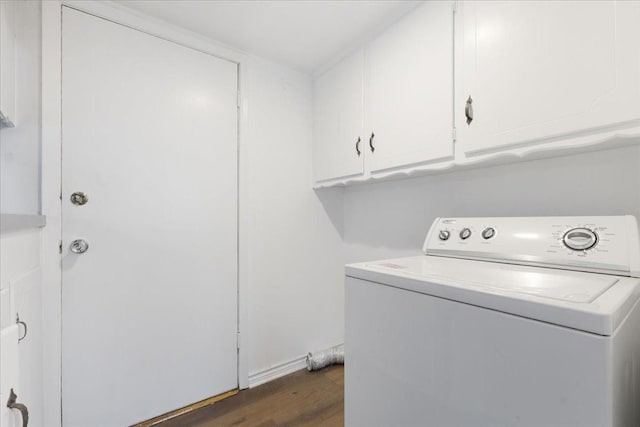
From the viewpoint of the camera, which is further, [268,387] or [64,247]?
[268,387]

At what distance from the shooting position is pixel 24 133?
3.92 ft

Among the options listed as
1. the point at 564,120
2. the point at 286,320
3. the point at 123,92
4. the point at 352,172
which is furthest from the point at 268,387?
the point at 564,120

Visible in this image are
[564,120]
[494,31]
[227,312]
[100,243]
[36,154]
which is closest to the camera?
[564,120]

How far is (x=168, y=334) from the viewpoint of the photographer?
1509mm

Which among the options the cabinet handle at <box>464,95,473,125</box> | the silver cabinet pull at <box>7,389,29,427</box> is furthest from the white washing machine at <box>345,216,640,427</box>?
the silver cabinet pull at <box>7,389,29,427</box>

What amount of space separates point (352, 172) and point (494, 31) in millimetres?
909

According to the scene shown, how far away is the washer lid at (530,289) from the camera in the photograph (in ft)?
1.66

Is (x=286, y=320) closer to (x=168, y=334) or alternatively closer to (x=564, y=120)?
(x=168, y=334)

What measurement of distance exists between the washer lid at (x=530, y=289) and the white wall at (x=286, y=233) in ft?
3.36

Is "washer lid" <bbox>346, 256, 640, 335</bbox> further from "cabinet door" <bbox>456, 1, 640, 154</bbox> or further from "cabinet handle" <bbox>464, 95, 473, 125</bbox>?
"cabinet handle" <bbox>464, 95, 473, 125</bbox>

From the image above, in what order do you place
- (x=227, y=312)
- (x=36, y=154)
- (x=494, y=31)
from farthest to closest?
(x=227, y=312), (x=36, y=154), (x=494, y=31)

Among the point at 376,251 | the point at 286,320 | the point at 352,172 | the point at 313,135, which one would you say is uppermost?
the point at 313,135

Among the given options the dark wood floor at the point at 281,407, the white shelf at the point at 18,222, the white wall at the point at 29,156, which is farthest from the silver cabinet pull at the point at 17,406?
the dark wood floor at the point at 281,407

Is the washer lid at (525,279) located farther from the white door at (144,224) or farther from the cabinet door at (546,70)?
the white door at (144,224)
